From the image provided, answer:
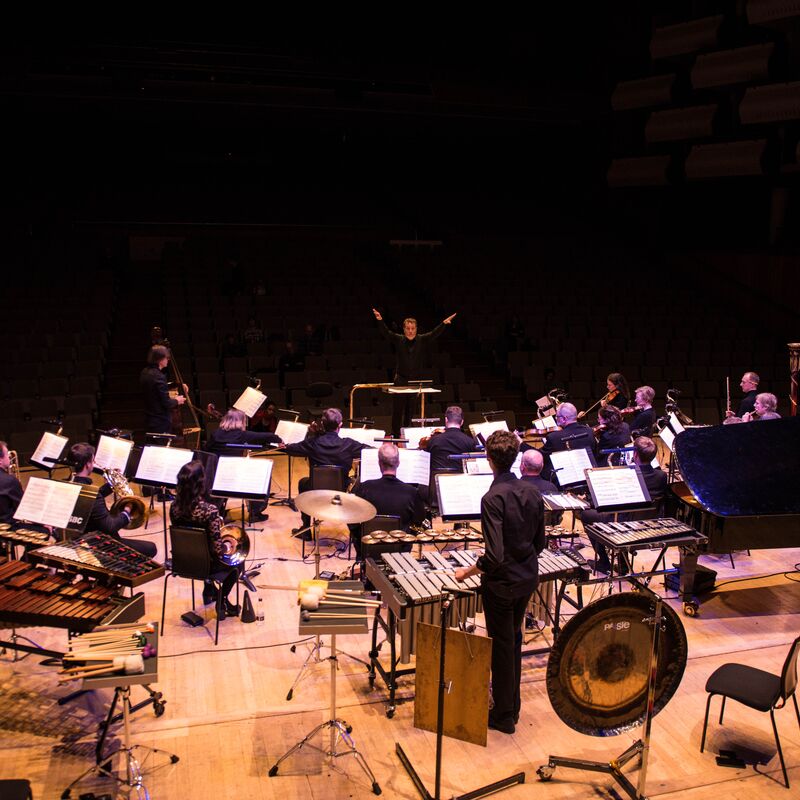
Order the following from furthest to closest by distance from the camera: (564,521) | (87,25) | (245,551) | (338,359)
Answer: (87,25) < (338,359) < (564,521) < (245,551)

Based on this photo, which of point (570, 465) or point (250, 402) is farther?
point (250, 402)

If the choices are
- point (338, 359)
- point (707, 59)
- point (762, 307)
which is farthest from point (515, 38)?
point (338, 359)

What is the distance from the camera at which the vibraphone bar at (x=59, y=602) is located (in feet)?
14.8

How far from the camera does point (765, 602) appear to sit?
6516 mm

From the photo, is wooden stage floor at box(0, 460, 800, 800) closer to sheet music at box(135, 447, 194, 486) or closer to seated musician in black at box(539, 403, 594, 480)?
sheet music at box(135, 447, 194, 486)

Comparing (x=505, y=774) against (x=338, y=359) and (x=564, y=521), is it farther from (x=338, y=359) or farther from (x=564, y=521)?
(x=338, y=359)

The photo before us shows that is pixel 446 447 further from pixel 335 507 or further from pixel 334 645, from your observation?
pixel 334 645

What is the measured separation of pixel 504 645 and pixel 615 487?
6.76 ft

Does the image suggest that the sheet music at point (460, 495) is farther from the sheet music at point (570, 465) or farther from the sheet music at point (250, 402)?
the sheet music at point (250, 402)

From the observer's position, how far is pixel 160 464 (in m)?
6.72

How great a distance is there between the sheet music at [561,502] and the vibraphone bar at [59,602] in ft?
9.81

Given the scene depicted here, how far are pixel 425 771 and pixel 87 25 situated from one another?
60.2 ft

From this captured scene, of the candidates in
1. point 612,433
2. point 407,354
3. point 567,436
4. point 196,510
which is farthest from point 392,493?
point 407,354

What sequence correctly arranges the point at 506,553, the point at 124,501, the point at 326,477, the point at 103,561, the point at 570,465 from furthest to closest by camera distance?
1. the point at 326,477
2. the point at 570,465
3. the point at 124,501
4. the point at 103,561
5. the point at 506,553
